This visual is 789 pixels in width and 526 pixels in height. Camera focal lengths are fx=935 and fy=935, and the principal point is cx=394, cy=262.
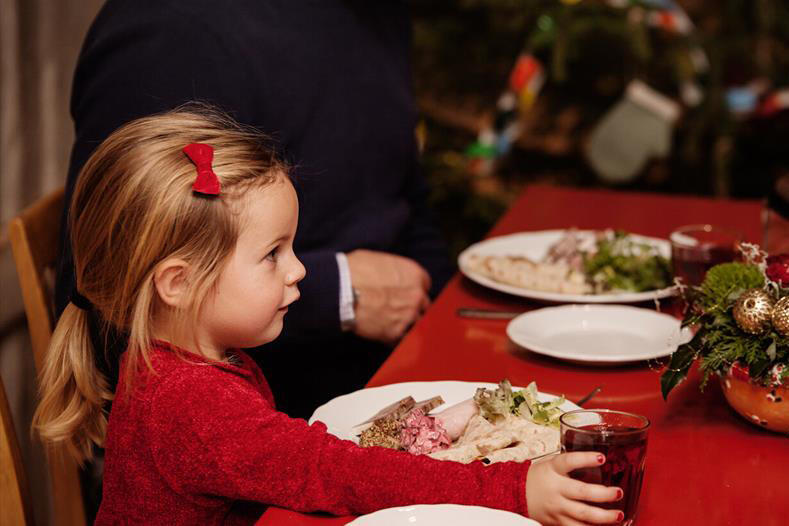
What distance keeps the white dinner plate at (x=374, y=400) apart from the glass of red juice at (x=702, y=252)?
0.43 metres

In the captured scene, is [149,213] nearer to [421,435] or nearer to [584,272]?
[421,435]

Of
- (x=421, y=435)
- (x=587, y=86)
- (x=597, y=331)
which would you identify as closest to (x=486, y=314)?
(x=597, y=331)

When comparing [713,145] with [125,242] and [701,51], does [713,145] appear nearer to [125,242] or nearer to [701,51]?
[701,51]

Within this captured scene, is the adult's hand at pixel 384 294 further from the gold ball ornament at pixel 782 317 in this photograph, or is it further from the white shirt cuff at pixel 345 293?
the gold ball ornament at pixel 782 317

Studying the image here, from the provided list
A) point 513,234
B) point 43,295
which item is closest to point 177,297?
point 43,295

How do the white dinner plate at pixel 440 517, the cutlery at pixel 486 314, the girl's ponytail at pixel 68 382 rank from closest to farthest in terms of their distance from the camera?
the white dinner plate at pixel 440 517 → the girl's ponytail at pixel 68 382 → the cutlery at pixel 486 314

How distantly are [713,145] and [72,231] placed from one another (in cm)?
289

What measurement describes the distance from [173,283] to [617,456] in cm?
53

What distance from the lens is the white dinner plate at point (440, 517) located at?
86cm

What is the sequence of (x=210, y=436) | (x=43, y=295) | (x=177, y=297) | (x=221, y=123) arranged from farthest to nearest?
(x=43, y=295) → (x=221, y=123) → (x=177, y=297) → (x=210, y=436)

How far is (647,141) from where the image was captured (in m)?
3.20

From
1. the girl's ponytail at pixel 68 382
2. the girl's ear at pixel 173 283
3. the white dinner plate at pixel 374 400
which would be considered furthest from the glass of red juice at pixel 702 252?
the girl's ponytail at pixel 68 382

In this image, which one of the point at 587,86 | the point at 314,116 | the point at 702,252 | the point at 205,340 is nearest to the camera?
the point at 205,340

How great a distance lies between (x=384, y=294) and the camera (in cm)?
174
